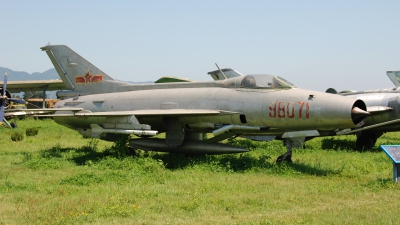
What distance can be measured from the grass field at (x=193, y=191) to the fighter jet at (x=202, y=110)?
30.4 inches

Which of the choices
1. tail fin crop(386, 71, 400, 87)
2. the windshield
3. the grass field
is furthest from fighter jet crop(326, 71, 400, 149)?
tail fin crop(386, 71, 400, 87)

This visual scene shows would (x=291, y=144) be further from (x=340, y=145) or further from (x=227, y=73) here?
(x=227, y=73)

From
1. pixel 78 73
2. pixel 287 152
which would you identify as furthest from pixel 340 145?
pixel 78 73

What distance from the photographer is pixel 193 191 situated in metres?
8.98

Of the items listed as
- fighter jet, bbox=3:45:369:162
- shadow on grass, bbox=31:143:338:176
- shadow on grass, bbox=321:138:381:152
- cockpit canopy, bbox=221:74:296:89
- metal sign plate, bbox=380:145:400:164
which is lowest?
shadow on grass, bbox=321:138:381:152

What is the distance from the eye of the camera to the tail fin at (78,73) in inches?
645

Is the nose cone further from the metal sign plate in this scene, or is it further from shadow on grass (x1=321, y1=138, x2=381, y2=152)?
shadow on grass (x1=321, y1=138, x2=381, y2=152)

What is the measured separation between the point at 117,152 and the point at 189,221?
7.64m

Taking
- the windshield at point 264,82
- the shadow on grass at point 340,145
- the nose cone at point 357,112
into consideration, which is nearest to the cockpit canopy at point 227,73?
the windshield at point 264,82

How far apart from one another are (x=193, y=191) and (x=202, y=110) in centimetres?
424

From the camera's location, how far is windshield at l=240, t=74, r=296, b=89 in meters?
12.1

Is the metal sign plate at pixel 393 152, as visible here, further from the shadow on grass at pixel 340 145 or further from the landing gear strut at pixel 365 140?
the landing gear strut at pixel 365 140

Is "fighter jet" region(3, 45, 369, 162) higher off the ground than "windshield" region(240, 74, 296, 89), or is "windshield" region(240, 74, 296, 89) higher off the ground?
"windshield" region(240, 74, 296, 89)

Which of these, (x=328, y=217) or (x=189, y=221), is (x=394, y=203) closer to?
(x=328, y=217)
